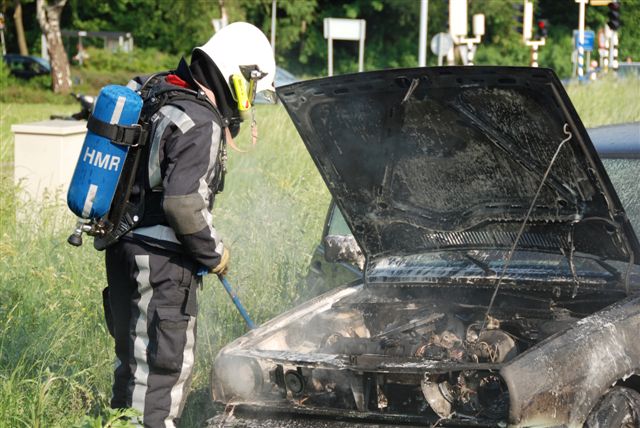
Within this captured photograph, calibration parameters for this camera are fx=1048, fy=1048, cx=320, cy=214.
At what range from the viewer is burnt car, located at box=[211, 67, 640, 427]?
409 centimetres

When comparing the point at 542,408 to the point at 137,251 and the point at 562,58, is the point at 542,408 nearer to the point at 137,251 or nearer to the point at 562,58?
the point at 137,251

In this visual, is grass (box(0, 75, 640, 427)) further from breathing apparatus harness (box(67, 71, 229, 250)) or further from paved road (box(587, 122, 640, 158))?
paved road (box(587, 122, 640, 158))

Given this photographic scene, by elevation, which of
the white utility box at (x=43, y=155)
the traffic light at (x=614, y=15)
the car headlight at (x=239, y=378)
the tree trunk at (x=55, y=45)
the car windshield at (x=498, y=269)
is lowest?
the tree trunk at (x=55, y=45)

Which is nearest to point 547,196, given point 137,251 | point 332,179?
point 332,179

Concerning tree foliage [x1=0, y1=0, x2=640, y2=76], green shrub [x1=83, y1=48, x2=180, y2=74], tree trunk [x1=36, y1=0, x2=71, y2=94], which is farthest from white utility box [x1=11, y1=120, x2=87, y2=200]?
tree foliage [x1=0, y1=0, x2=640, y2=76]

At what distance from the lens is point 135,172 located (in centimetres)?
450

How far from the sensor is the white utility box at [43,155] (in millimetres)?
9922

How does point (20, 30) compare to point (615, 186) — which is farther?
point (20, 30)

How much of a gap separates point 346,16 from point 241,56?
168ft

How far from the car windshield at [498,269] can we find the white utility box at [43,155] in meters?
5.31

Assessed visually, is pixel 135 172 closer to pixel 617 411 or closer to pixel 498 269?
pixel 498 269

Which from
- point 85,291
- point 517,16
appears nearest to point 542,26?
point 517,16

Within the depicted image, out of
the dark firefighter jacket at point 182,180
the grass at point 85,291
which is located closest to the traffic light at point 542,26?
the grass at point 85,291

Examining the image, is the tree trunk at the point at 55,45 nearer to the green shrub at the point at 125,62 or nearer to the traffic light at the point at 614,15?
the green shrub at the point at 125,62
